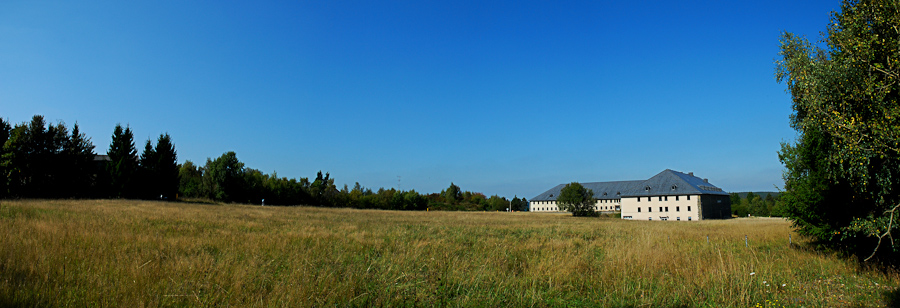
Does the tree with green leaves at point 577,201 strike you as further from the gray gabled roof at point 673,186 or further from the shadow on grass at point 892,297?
the shadow on grass at point 892,297

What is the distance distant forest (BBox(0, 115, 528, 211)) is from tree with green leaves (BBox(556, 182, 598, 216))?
158ft

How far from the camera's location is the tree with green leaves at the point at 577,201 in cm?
6312

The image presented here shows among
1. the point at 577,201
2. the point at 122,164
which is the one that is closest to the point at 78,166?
the point at 122,164

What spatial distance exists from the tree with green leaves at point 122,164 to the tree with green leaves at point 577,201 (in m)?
58.9

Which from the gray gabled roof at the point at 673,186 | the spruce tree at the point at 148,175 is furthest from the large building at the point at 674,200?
the spruce tree at the point at 148,175

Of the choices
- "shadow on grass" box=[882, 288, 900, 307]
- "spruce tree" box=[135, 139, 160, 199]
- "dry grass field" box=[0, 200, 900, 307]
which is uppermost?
"spruce tree" box=[135, 139, 160, 199]

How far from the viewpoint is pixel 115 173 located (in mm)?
42031

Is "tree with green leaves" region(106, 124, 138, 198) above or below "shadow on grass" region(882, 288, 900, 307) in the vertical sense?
above

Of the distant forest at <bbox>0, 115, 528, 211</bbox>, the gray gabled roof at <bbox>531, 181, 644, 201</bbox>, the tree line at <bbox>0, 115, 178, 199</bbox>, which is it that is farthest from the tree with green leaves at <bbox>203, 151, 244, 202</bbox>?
the gray gabled roof at <bbox>531, 181, 644, 201</bbox>

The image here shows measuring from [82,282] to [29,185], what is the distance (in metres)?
43.0

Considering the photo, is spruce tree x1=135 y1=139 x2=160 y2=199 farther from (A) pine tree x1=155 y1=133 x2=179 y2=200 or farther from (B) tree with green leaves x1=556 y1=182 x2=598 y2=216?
(B) tree with green leaves x1=556 y1=182 x2=598 y2=216

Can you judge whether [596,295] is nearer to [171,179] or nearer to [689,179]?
[171,179]

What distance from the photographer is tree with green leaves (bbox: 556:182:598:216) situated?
207 feet

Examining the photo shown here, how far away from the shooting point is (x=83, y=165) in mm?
38969
